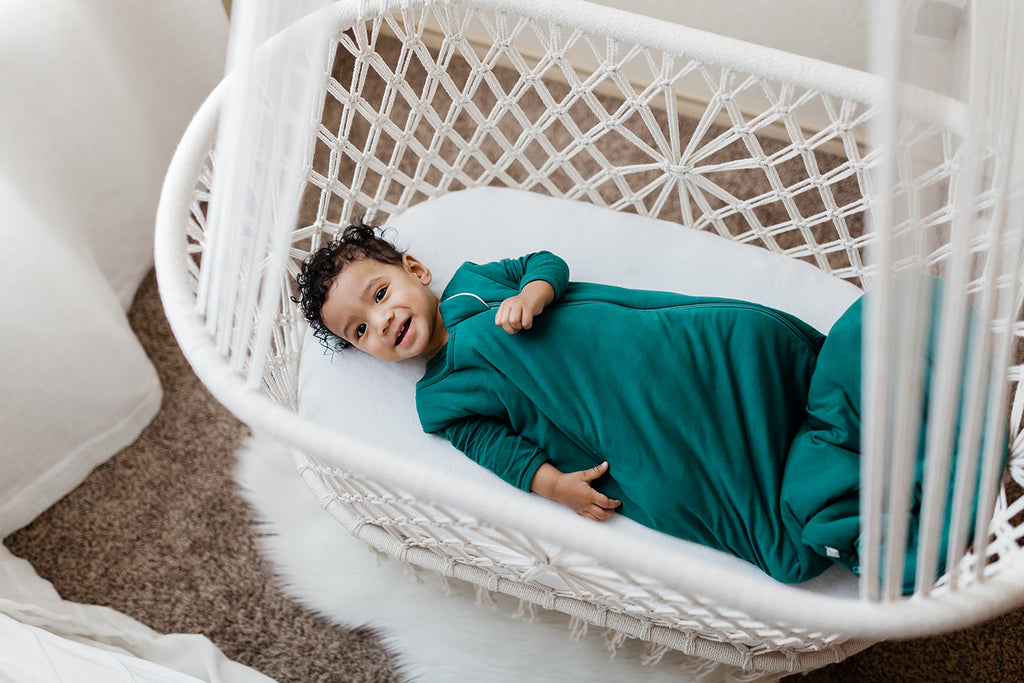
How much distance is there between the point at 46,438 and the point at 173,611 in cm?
31

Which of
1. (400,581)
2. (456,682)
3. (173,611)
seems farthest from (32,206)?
(456,682)

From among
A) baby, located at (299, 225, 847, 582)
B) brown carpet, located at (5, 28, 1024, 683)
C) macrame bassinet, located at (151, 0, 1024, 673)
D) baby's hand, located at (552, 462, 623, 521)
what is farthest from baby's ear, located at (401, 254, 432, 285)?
brown carpet, located at (5, 28, 1024, 683)

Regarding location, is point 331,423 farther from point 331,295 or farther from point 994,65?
point 994,65

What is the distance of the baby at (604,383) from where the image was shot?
Answer: 84 centimetres

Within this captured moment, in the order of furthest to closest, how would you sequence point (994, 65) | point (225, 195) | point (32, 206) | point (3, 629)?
point (32, 206) → point (3, 629) → point (225, 195) → point (994, 65)

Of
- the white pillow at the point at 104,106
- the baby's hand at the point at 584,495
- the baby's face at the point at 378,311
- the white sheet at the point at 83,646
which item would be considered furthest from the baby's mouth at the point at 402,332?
the white pillow at the point at 104,106

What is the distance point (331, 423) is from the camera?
3.17ft

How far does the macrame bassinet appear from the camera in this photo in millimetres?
514

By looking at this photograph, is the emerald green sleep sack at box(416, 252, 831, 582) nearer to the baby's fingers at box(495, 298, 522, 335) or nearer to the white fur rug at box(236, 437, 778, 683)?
the baby's fingers at box(495, 298, 522, 335)

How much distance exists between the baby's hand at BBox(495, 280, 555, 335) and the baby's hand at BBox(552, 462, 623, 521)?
0.59 ft

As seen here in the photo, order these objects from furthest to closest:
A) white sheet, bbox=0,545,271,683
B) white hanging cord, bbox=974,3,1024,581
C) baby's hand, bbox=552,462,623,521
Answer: baby's hand, bbox=552,462,623,521 < white sheet, bbox=0,545,271,683 < white hanging cord, bbox=974,3,1024,581

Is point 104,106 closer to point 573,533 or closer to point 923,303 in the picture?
point 573,533

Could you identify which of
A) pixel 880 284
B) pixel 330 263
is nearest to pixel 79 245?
pixel 330 263

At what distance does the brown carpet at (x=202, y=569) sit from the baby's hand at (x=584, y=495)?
254 mm
